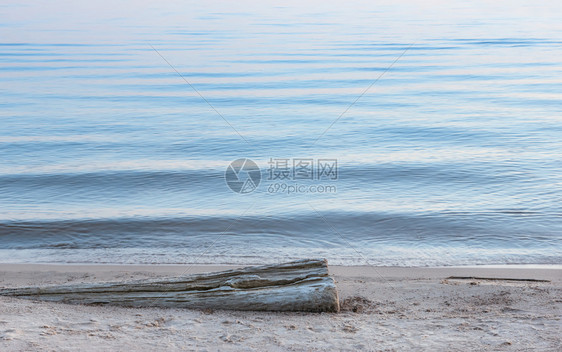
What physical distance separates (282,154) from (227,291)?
9.90m

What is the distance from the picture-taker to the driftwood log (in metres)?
4.71

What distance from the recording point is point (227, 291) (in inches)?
189

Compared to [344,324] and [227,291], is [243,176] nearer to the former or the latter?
[227,291]

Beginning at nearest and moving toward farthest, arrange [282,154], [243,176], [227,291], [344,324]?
[344,324]
[227,291]
[243,176]
[282,154]

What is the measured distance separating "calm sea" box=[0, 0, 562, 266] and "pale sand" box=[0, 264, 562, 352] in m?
2.09

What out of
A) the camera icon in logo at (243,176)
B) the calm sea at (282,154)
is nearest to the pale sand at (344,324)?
the calm sea at (282,154)

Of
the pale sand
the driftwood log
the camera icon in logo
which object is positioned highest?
the camera icon in logo

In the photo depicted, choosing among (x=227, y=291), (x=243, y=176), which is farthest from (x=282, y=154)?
(x=227, y=291)

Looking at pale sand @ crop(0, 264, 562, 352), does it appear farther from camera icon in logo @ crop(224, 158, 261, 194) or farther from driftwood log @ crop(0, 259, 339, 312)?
camera icon in logo @ crop(224, 158, 261, 194)

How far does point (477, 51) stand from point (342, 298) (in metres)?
34.8

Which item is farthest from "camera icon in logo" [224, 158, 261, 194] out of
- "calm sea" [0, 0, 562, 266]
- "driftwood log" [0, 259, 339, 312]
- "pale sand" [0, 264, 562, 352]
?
"driftwood log" [0, 259, 339, 312]

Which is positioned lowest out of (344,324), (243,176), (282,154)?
(344,324)

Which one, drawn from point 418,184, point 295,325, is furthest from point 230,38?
point 295,325

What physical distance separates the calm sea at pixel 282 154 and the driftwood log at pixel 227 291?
2464mm
